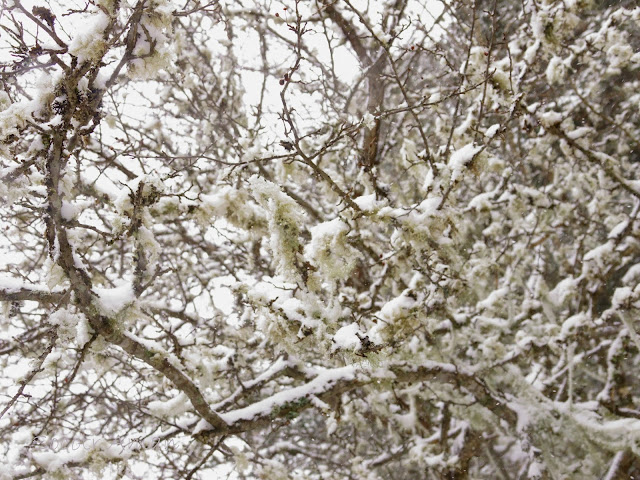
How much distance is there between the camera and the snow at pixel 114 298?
2.27 meters

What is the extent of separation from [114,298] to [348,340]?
120 centimetres

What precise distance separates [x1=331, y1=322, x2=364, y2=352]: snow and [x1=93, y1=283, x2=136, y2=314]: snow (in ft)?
3.48

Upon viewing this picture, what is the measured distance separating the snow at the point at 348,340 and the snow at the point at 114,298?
1.06 m

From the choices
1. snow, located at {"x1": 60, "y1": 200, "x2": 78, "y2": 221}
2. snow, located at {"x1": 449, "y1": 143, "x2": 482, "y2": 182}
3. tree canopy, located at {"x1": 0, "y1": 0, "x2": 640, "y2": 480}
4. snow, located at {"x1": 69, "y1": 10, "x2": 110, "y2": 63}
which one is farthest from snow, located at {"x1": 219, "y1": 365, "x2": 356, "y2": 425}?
snow, located at {"x1": 69, "y1": 10, "x2": 110, "y2": 63}

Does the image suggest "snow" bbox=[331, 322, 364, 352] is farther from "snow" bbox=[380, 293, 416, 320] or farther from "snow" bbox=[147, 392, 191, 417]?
"snow" bbox=[147, 392, 191, 417]

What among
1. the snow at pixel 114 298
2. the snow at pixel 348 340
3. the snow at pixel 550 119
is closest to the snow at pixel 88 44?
the snow at pixel 114 298

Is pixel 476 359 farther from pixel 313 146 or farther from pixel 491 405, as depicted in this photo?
pixel 313 146

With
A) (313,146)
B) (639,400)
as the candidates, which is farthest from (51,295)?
(639,400)

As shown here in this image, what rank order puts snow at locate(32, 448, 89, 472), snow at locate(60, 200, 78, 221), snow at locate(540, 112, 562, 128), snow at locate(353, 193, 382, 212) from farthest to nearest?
snow at locate(540, 112, 562, 128), snow at locate(32, 448, 89, 472), snow at locate(353, 193, 382, 212), snow at locate(60, 200, 78, 221)

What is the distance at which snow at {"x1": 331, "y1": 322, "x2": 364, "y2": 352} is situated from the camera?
221cm

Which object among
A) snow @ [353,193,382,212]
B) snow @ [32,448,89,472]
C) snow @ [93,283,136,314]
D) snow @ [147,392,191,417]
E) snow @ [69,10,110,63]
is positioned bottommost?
snow @ [32,448,89,472]

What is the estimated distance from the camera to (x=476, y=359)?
4.55 meters

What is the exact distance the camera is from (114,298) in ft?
7.64

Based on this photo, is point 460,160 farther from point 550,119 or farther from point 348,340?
point 550,119
